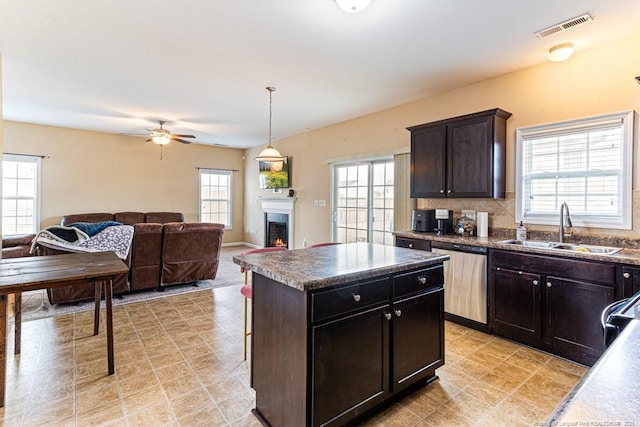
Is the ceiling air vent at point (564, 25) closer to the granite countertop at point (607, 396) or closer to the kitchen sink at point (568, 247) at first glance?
the kitchen sink at point (568, 247)

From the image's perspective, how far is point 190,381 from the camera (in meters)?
2.41

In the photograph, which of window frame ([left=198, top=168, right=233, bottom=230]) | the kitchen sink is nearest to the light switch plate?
the kitchen sink

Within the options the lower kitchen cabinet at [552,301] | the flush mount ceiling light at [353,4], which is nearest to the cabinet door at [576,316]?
the lower kitchen cabinet at [552,301]

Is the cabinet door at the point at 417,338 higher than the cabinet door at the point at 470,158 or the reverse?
the reverse

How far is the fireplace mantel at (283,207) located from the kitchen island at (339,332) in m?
4.86

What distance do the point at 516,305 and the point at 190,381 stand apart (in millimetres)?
2897

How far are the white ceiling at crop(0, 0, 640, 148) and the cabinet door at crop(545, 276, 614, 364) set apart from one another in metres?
2.16

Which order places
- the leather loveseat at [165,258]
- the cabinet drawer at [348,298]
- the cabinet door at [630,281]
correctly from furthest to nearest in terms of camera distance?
the leather loveseat at [165,258], the cabinet door at [630,281], the cabinet drawer at [348,298]

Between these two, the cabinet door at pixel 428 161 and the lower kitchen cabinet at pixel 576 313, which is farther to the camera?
the cabinet door at pixel 428 161

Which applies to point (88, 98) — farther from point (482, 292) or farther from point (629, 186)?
point (629, 186)

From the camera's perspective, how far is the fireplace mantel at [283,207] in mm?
7148

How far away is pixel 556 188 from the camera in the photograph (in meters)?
3.30

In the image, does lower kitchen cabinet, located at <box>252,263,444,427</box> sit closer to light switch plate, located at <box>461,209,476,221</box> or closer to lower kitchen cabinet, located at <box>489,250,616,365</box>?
lower kitchen cabinet, located at <box>489,250,616,365</box>

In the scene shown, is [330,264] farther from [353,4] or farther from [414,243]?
[414,243]
